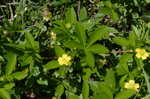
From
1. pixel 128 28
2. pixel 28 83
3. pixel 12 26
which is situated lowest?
pixel 28 83

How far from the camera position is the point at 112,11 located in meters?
2.56

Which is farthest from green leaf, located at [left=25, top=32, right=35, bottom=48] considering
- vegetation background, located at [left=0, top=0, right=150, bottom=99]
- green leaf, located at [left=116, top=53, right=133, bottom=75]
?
green leaf, located at [left=116, top=53, right=133, bottom=75]

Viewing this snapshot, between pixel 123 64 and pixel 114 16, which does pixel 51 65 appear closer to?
pixel 123 64

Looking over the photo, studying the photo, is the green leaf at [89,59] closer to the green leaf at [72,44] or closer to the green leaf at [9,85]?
the green leaf at [72,44]

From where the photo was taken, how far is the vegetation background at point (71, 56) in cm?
215

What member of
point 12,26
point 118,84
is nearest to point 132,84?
point 118,84

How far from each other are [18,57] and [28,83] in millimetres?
268

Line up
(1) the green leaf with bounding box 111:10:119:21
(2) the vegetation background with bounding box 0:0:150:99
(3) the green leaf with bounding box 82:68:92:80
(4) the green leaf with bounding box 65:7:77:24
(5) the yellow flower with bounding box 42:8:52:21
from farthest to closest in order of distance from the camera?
(5) the yellow flower with bounding box 42:8:52:21 < (1) the green leaf with bounding box 111:10:119:21 < (4) the green leaf with bounding box 65:7:77:24 < (3) the green leaf with bounding box 82:68:92:80 < (2) the vegetation background with bounding box 0:0:150:99

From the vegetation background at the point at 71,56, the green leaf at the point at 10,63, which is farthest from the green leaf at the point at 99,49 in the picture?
the green leaf at the point at 10,63

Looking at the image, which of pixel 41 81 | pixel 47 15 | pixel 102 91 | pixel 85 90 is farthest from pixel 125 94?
pixel 47 15

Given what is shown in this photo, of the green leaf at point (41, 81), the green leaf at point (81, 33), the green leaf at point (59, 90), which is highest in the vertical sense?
the green leaf at point (81, 33)

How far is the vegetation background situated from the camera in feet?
7.05

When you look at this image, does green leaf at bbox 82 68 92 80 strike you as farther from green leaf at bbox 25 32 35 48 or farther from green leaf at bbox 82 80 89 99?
green leaf at bbox 25 32 35 48

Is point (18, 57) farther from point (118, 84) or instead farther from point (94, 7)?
point (94, 7)
